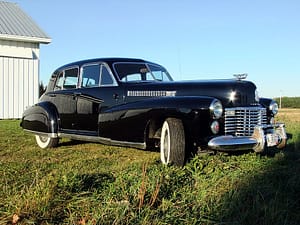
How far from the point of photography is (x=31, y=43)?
627 inches

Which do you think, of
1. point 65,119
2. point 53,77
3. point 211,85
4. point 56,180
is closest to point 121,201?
point 56,180

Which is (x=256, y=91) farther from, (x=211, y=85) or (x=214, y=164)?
(x=214, y=164)

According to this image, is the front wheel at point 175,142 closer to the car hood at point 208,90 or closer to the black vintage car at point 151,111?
the black vintage car at point 151,111

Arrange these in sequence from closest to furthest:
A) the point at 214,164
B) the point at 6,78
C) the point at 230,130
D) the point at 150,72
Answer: the point at 214,164 < the point at 230,130 < the point at 150,72 < the point at 6,78

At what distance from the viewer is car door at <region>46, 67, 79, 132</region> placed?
711cm

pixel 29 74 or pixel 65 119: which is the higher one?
pixel 29 74

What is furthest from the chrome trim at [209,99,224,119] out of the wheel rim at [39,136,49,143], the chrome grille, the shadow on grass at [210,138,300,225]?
the wheel rim at [39,136,49,143]

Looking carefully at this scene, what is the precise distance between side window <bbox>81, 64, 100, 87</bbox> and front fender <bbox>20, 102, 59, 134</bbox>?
806 mm

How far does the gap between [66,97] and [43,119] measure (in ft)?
1.92

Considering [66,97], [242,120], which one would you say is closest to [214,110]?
[242,120]

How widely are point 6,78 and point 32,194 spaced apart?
12916mm

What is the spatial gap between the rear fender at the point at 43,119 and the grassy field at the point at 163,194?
80.3 inches

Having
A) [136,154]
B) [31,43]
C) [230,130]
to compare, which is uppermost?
[31,43]

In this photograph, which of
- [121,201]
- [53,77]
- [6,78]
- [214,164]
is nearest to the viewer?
[121,201]
